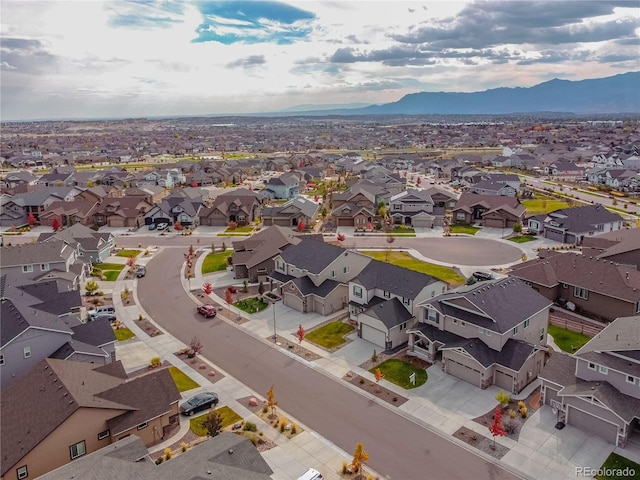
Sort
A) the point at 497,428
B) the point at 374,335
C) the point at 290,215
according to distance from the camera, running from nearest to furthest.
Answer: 1. the point at 497,428
2. the point at 374,335
3. the point at 290,215

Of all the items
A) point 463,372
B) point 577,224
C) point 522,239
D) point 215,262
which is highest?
point 577,224

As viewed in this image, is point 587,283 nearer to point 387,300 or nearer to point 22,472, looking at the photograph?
point 387,300

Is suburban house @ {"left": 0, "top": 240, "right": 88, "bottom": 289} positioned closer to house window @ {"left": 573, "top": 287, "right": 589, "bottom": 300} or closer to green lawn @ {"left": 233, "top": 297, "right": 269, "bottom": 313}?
green lawn @ {"left": 233, "top": 297, "right": 269, "bottom": 313}

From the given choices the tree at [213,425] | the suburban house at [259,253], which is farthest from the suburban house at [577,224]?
the tree at [213,425]

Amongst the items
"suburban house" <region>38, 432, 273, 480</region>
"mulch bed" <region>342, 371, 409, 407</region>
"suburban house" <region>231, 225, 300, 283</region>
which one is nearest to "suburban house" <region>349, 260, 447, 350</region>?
"mulch bed" <region>342, 371, 409, 407</region>

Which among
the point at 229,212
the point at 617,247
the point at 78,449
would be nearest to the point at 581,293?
the point at 617,247

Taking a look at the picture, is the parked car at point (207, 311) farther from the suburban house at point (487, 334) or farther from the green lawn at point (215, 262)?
the suburban house at point (487, 334)

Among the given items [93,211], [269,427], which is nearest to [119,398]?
[269,427]
